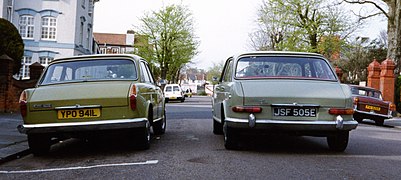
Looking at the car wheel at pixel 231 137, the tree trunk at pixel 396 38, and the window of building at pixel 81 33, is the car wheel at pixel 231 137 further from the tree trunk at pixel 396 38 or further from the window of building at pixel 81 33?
the window of building at pixel 81 33

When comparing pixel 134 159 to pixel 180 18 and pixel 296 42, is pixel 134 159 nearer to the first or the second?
pixel 296 42

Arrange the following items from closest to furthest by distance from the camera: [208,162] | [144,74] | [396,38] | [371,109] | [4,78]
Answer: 1. [208,162]
2. [144,74]
3. [4,78]
4. [371,109]
5. [396,38]

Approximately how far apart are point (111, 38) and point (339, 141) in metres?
102

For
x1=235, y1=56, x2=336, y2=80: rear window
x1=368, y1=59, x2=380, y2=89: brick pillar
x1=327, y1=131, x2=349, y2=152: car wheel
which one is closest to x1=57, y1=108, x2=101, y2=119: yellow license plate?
x1=235, y1=56, x2=336, y2=80: rear window

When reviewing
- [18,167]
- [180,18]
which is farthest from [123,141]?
[180,18]

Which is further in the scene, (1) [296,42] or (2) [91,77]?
(1) [296,42]

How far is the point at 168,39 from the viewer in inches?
2034

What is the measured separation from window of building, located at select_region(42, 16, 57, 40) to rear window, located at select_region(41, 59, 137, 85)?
2786 cm

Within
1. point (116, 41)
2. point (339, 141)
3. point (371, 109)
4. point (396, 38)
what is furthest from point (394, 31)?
point (116, 41)

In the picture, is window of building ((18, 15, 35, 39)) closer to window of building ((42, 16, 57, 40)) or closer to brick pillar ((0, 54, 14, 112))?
window of building ((42, 16, 57, 40))

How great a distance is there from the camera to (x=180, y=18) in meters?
51.7

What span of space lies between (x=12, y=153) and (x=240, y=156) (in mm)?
3672

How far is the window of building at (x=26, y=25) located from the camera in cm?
3378

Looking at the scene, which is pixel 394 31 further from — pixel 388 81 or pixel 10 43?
pixel 10 43
